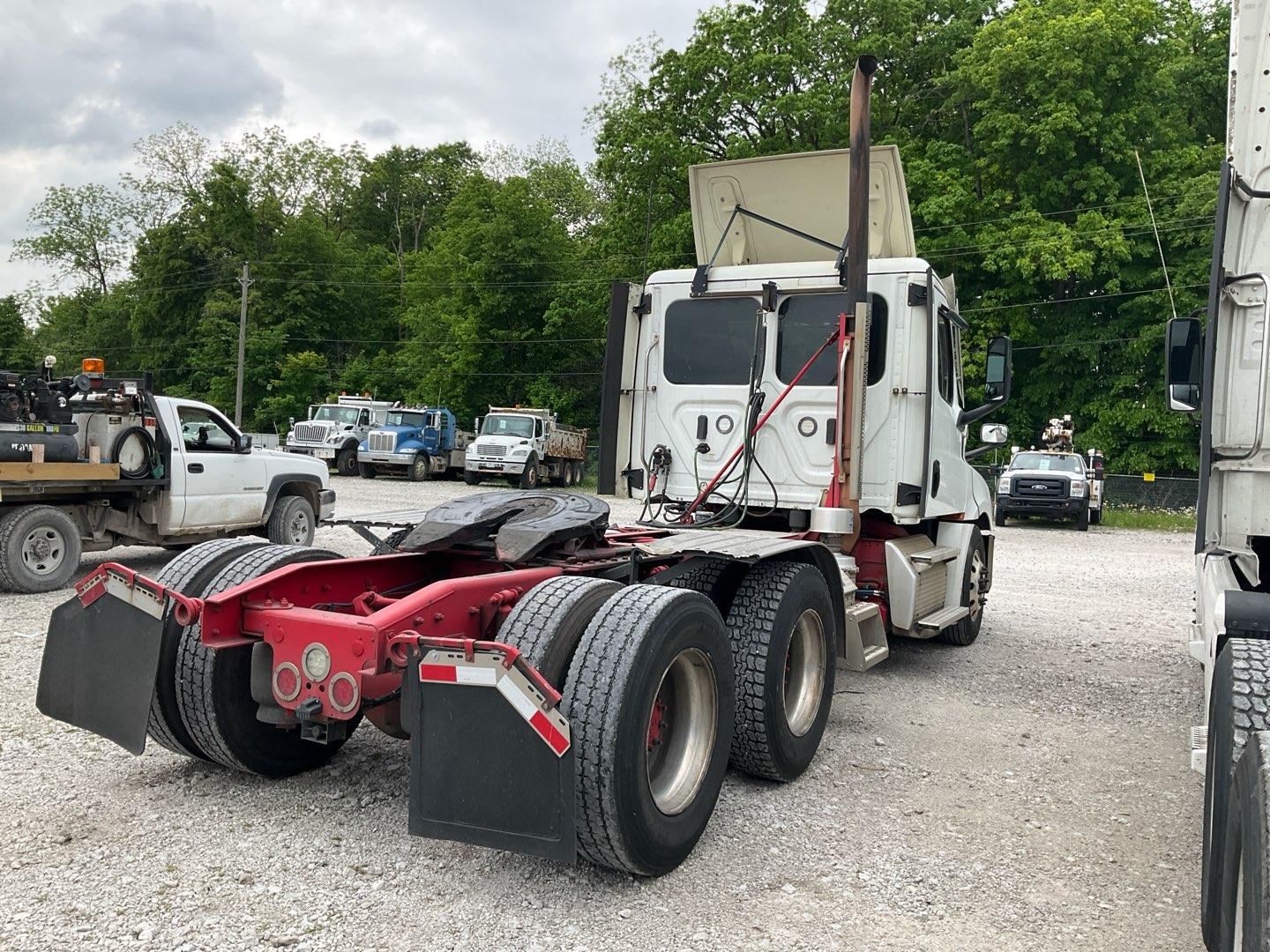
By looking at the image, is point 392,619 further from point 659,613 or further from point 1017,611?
point 1017,611

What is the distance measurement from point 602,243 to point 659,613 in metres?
35.5

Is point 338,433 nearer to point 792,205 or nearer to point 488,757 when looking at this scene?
point 792,205

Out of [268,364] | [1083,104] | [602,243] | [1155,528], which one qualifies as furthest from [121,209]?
[1155,528]

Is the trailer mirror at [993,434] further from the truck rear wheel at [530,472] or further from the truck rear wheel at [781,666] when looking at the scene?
the truck rear wheel at [530,472]

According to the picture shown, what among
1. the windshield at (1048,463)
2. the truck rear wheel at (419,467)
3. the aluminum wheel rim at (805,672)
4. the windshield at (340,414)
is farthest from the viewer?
the windshield at (340,414)

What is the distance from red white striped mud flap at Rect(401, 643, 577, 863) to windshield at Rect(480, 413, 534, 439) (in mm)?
27417

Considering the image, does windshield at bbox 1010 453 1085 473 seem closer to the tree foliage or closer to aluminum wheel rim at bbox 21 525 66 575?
the tree foliage

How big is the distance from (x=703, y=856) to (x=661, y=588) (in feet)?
3.45

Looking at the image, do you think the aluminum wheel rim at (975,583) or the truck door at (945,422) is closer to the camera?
the truck door at (945,422)

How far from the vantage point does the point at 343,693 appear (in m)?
3.59

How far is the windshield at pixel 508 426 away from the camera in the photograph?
3067 cm

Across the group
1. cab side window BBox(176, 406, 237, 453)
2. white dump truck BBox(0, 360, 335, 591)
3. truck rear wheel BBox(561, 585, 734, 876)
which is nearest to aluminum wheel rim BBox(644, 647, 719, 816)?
truck rear wheel BBox(561, 585, 734, 876)

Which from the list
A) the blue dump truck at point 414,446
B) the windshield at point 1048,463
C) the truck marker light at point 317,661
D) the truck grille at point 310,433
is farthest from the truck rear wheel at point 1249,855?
the truck grille at point 310,433

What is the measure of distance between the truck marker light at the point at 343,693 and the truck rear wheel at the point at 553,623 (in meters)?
0.54
